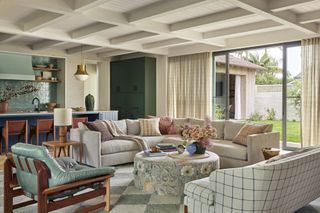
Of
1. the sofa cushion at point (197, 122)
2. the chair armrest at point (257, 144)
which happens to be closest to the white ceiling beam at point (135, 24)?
the sofa cushion at point (197, 122)

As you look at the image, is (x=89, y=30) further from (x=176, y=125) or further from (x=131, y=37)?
(x=176, y=125)

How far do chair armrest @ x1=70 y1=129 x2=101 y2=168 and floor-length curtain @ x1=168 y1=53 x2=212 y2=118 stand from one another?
333cm

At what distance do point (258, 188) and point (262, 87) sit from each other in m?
4.92

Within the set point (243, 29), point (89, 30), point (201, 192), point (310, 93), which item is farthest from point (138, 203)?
point (310, 93)

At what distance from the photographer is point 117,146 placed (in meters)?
5.29

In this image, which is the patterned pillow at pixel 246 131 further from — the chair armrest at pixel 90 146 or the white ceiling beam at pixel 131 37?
the white ceiling beam at pixel 131 37

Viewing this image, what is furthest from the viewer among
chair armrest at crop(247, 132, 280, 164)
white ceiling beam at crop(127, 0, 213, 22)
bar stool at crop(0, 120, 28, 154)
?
bar stool at crop(0, 120, 28, 154)

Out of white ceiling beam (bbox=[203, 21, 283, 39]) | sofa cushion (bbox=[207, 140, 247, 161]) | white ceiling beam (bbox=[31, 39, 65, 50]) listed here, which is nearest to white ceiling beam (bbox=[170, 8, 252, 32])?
white ceiling beam (bbox=[203, 21, 283, 39])

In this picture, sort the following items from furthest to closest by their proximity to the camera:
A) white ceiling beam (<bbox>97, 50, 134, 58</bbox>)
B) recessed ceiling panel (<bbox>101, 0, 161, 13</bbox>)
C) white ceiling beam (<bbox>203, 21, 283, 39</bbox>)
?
white ceiling beam (<bbox>97, 50, 134, 58</bbox>), white ceiling beam (<bbox>203, 21, 283, 39</bbox>), recessed ceiling panel (<bbox>101, 0, 161, 13</bbox>)

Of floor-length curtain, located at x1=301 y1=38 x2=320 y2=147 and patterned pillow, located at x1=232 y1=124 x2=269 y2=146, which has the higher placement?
floor-length curtain, located at x1=301 y1=38 x2=320 y2=147

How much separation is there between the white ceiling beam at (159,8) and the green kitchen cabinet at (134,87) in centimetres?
382

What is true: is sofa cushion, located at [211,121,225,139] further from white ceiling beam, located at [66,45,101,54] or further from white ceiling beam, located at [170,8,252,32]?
white ceiling beam, located at [66,45,101,54]

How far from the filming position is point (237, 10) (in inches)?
182

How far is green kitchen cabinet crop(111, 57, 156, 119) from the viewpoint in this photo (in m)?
8.64
